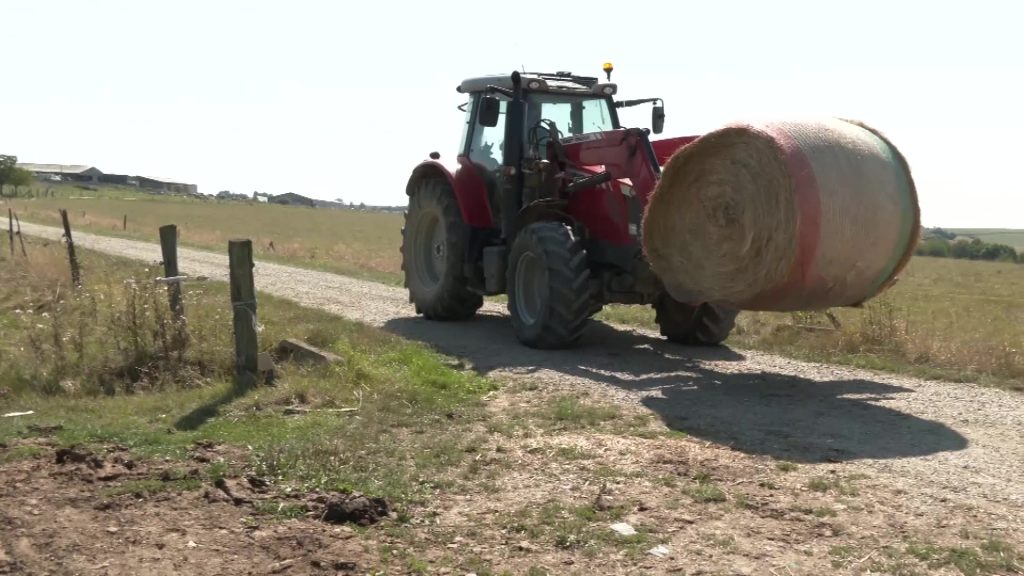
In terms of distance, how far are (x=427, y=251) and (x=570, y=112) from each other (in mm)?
3101

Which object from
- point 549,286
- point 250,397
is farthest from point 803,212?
point 250,397

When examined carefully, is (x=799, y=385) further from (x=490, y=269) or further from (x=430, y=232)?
(x=430, y=232)

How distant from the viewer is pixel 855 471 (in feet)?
20.6

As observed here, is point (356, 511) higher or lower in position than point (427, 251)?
lower

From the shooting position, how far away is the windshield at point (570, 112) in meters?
12.2

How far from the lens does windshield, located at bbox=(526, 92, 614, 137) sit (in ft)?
39.9

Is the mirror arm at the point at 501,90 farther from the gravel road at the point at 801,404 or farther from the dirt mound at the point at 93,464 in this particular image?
the dirt mound at the point at 93,464

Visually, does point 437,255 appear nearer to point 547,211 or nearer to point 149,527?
point 547,211

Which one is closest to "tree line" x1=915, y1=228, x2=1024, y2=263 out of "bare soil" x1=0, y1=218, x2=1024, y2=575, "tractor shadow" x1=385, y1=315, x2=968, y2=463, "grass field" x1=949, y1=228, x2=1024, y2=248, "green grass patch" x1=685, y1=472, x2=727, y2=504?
"grass field" x1=949, y1=228, x2=1024, y2=248

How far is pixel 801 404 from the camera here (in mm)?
8398

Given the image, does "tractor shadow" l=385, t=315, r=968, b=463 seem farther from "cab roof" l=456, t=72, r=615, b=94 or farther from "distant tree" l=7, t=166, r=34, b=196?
"distant tree" l=7, t=166, r=34, b=196

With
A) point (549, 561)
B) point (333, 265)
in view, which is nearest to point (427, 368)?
point (549, 561)

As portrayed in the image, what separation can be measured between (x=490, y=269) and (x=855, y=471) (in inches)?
251

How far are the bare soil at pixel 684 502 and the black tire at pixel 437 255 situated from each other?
4.36m
